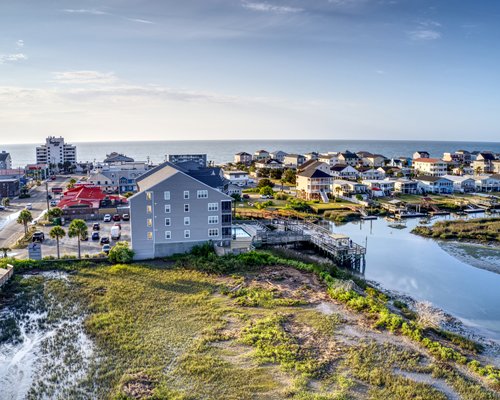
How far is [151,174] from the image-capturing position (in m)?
51.2

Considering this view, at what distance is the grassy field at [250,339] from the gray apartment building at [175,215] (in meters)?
4.43

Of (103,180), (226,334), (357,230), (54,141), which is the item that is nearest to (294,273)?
(226,334)

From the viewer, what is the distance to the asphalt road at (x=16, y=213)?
49.8 meters

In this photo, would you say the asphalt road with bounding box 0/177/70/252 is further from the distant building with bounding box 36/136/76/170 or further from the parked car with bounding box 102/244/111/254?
the distant building with bounding box 36/136/76/170

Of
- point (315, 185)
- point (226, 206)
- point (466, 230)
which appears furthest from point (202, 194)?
point (315, 185)

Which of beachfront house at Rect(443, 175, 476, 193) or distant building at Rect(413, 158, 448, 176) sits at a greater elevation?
distant building at Rect(413, 158, 448, 176)

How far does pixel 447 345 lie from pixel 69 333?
24649 mm

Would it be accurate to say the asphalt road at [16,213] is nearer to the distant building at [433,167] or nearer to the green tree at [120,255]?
the green tree at [120,255]

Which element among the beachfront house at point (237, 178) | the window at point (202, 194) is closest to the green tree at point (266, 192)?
the beachfront house at point (237, 178)

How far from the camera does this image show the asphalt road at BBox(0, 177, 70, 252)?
1961 inches

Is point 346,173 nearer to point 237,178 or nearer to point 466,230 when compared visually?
point 237,178

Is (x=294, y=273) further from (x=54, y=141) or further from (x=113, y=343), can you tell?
(x=54, y=141)

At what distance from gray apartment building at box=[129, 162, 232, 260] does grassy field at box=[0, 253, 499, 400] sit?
14.5 ft

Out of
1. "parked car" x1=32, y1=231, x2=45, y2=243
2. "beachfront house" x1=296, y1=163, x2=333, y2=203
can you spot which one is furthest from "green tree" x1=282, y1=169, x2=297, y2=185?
"parked car" x1=32, y1=231, x2=45, y2=243
